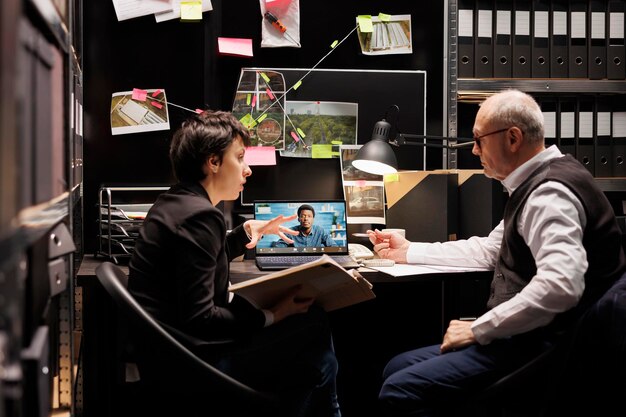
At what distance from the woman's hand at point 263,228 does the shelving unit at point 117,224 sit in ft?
1.29

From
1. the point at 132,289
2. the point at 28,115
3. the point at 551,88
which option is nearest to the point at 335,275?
the point at 132,289

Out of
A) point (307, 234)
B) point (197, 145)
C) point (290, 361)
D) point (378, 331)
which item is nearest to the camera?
point (290, 361)

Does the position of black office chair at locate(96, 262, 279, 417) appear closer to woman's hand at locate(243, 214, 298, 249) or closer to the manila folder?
the manila folder

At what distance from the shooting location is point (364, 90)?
3.24 m

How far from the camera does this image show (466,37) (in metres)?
3.06

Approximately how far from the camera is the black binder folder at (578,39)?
3.08m

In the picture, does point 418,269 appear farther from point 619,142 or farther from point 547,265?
point 619,142

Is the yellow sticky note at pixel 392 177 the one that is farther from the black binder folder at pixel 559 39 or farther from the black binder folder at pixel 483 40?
the black binder folder at pixel 559 39

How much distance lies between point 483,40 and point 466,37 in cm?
7

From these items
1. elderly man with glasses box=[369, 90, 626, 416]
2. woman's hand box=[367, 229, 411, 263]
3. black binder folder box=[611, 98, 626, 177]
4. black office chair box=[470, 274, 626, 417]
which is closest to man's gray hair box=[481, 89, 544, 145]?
elderly man with glasses box=[369, 90, 626, 416]

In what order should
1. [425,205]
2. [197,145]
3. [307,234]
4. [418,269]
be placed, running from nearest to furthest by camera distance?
[197,145]
[418,269]
[307,234]
[425,205]

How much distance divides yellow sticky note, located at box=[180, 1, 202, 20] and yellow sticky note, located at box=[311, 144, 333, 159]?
0.76m

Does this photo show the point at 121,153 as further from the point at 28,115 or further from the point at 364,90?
the point at 28,115

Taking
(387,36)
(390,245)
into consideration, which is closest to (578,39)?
(387,36)
